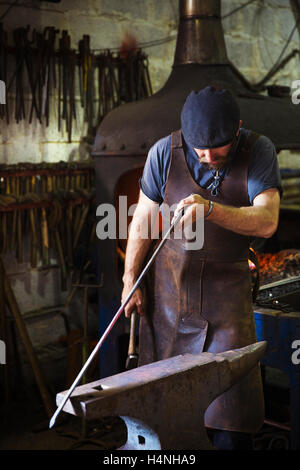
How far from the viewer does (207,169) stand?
2723 millimetres

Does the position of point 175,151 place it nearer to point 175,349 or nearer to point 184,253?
point 184,253

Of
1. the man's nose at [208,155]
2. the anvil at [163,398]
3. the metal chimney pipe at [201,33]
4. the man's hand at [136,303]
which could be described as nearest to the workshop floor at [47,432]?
the man's hand at [136,303]

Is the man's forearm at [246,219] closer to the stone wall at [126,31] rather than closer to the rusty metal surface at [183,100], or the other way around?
the rusty metal surface at [183,100]

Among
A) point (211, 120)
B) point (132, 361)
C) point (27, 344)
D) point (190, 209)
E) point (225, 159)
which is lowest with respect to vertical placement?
point (27, 344)

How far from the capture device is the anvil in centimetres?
189

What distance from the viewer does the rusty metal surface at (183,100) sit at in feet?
13.3

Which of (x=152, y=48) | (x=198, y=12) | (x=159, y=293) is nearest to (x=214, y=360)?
(x=159, y=293)

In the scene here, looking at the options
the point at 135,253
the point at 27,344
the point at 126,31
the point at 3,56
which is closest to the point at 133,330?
the point at 135,253

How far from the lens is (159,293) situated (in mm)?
2947

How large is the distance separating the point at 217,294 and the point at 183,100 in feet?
5.79

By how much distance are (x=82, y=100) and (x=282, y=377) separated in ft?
8.87

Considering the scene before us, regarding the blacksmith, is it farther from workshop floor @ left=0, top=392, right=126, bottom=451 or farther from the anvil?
workshop floor @ left=0, top=392, right=126, bottom=451

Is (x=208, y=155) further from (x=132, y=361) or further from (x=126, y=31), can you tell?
(x=126, y=31)

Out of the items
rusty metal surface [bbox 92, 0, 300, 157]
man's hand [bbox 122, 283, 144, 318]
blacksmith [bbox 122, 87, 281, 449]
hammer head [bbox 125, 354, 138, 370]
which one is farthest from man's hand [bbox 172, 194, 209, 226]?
rusty metal surface [bbox 92, 0, 300, 157]
